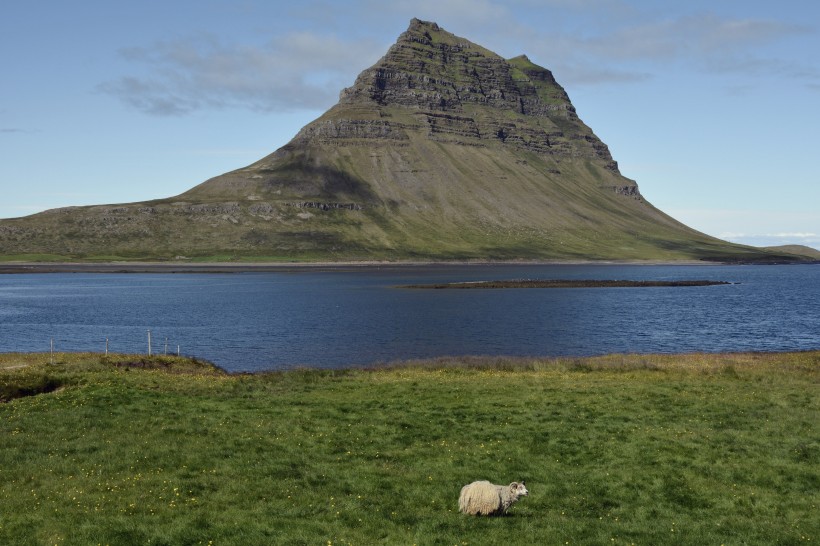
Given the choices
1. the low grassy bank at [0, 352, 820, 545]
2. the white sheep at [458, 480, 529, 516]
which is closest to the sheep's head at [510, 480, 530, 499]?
the white sheep at [458, 480, 529, 516]

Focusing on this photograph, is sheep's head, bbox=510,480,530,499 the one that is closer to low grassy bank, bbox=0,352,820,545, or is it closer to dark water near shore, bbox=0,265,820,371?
low grassy bank, bbox=0,352,820,545

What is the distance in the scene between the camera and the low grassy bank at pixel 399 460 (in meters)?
21.0

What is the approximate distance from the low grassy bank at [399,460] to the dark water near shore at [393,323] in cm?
3109

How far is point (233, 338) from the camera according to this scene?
93.3 meters

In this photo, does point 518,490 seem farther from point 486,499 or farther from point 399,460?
point 399,460

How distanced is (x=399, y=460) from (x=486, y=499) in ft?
21.7

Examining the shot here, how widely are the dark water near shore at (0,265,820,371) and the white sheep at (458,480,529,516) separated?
47.8 m

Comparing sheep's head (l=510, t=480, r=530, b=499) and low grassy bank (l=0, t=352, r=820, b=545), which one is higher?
sheep's head (l=510, t=480, r=530, b=499)

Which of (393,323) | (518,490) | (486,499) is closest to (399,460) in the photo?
(486,499)

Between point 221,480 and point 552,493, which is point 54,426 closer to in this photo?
point 221,480

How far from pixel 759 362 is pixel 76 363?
55899 millimetres

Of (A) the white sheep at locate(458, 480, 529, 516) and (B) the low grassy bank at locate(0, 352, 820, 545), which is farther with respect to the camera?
(A) the white sheep at locate(458, 480, 529, 516)

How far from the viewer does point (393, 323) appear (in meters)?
112

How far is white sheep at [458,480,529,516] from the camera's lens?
22.4 metres
